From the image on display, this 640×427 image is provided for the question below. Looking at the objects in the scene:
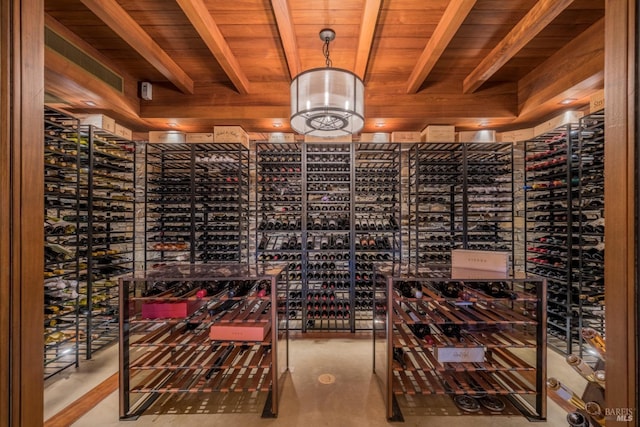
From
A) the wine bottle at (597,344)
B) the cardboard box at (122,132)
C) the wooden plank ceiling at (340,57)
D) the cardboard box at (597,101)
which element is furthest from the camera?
the cardboard box at (122,132)

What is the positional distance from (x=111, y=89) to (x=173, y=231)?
73.9 inches

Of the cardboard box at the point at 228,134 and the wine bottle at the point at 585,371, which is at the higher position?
the cardboard box at the point at 228,134

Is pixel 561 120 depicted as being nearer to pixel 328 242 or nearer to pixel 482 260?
pixel 482 260

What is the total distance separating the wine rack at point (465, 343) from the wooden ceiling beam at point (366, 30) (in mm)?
2129

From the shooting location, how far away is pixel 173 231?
3719 millimetres

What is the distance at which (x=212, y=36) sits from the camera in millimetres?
2357

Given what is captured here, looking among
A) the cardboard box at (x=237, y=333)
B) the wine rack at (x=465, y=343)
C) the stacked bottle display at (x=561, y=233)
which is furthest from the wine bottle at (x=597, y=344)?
the stacked bottle display at (x=561, y=233)

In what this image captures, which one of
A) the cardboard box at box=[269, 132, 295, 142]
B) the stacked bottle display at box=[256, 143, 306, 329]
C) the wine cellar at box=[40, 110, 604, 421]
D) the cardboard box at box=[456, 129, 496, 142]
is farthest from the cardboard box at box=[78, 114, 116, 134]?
the cardboard box at box=[456, 129, 496, 142]

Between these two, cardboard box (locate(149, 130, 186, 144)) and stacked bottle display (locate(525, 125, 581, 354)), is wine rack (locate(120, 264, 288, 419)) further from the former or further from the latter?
stacked bottle display (locate(525, 125, 581, 354))

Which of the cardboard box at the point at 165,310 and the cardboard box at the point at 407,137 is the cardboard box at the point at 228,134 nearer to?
the cardboard box at the point at 407,137

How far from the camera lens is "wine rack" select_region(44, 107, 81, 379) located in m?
2.42

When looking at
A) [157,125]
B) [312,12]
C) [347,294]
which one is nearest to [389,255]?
[347,294]

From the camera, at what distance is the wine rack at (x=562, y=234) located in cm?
291

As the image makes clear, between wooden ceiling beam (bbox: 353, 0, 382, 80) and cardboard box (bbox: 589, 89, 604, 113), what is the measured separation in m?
2.41
